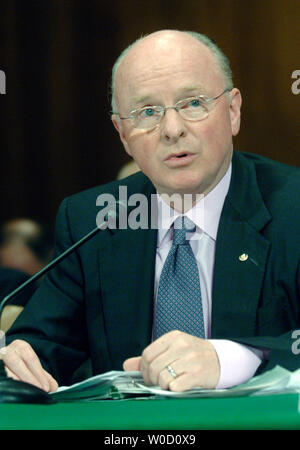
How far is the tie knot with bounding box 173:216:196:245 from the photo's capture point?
1790 mm

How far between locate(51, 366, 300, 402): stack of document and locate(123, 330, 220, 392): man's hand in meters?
0.02

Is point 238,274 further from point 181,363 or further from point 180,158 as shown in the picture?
point 181,363

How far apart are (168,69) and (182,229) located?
39cm

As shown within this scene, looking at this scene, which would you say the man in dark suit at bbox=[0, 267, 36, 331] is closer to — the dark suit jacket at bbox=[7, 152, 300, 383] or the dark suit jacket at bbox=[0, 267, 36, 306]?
the dark suit jacket at bbox=[0, 267, 36, 306]

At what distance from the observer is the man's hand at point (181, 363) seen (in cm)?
130

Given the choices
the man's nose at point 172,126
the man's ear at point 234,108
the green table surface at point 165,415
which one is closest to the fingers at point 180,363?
the green table surface at point 165,415

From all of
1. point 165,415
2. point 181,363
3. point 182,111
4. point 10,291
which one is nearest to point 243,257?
point 182,111

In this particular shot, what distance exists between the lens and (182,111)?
1778 mm

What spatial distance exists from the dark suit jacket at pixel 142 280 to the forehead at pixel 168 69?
255 millimetres

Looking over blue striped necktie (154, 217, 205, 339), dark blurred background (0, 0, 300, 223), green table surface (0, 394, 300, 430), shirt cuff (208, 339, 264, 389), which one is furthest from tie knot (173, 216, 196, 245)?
dark blurred background (0, 0, 300, 223)

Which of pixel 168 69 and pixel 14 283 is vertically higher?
pixel 168 69

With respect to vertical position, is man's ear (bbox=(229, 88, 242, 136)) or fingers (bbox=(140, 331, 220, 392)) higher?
man's ear (bbox=(229, 88, 242, 136))

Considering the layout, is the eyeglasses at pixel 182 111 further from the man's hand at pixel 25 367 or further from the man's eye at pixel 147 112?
the man's hand at pixel 25 367

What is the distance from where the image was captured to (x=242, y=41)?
2.43 m
